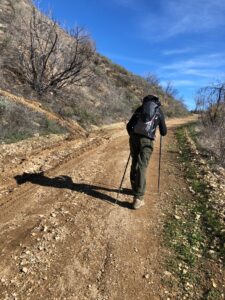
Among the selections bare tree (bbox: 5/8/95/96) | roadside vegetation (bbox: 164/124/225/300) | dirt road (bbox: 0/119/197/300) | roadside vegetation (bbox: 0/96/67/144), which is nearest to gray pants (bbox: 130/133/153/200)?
dirt road (bbox: 0/119/197/300)

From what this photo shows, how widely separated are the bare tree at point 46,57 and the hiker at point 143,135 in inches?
461

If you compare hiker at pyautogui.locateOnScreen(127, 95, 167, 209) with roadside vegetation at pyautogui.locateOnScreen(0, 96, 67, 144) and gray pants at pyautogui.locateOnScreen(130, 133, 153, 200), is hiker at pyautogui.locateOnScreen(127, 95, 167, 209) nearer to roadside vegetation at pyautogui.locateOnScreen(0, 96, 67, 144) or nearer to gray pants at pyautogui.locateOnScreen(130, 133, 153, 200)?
gray pants at pyautogui.locateOnScreen(130, 133, 153, 200)

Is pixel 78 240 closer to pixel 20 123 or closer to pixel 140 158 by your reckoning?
pixel 140 158

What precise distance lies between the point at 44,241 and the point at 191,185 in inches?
171

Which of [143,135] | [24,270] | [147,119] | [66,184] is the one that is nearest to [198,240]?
[143,135]

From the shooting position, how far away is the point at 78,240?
18.0 ft

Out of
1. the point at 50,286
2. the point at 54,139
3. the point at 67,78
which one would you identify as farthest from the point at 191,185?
the point at 67,78

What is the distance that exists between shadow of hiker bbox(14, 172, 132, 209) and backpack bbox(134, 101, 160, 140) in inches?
56.0

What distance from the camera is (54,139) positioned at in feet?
42.7

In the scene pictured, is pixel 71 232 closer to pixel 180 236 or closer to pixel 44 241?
pixel 44 241

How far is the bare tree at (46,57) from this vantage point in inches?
706

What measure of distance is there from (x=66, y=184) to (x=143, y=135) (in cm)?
222

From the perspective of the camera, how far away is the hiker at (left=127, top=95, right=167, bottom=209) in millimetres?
6832

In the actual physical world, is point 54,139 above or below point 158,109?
below
